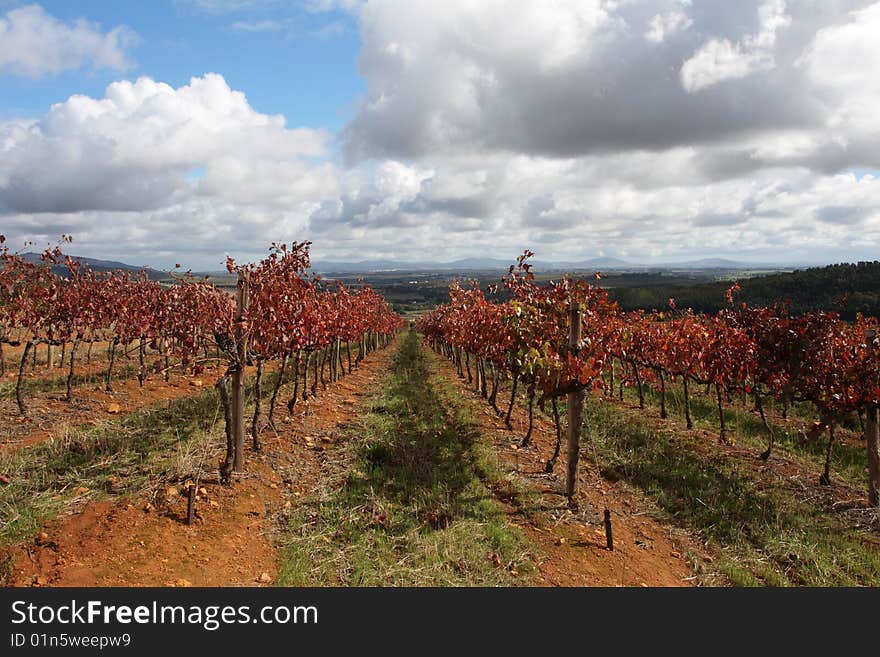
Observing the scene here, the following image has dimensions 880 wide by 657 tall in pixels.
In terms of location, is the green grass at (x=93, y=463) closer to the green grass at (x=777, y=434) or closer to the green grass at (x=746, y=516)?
the green grass at (x=746, y=516)

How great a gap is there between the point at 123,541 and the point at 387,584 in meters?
3.49

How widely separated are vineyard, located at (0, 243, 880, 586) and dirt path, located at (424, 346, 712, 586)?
1.6 inches

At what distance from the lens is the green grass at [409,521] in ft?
20.7

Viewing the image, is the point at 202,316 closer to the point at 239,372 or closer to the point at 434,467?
the point at 239,372

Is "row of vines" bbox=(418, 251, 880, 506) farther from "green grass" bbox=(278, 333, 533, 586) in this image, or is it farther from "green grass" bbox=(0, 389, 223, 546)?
"green grass" bbox=(0, 389, 223, 546)

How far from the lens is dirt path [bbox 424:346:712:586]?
6.65 meters

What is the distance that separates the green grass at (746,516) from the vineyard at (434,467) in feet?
0.18

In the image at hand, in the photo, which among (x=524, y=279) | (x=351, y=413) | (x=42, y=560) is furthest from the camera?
(x=351, y=413)

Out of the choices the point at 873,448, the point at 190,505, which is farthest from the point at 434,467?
the point at 873,448

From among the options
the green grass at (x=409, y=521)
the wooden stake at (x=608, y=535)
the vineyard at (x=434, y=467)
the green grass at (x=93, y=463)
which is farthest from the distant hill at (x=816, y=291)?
the green grass at (x=93, y=463)

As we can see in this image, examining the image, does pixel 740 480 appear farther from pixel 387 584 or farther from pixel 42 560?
pixel 42 560

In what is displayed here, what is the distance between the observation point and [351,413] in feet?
51.6

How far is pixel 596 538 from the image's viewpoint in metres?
7.60
